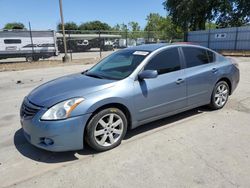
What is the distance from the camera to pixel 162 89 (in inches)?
159

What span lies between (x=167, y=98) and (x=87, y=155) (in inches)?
66.1

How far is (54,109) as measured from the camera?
317 centimetres

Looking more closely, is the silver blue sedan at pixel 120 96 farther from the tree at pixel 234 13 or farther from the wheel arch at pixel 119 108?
the tree at pixel 234 13

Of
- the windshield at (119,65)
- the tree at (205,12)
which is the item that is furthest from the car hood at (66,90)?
the tree at (205,12)

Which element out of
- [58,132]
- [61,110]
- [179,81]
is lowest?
[58,132]

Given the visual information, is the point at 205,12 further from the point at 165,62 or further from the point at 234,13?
the point at 165,62

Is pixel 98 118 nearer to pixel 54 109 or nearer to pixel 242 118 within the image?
pixel 54 109

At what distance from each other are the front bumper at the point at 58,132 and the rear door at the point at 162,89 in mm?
991

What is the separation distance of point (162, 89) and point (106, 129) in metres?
1.21

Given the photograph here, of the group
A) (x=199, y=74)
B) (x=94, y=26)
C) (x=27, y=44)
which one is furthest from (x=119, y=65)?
(x=94, y=26)

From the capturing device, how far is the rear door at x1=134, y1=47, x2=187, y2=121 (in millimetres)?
3818

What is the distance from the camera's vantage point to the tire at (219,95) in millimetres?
5074

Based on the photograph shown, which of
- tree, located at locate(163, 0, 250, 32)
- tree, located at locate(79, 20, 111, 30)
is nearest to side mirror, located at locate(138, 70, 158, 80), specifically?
tree, located at locate(163, 0, 250, 32)

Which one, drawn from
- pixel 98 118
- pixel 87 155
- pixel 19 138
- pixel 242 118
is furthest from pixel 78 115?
pixel 242 118
